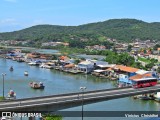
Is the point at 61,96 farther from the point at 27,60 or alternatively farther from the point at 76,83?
the point at 27,60

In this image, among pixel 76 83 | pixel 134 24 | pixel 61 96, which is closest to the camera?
pixel 61 96

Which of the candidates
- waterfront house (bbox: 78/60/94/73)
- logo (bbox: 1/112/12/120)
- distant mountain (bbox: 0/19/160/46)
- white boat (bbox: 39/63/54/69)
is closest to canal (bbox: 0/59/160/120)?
waterfront house (bbox: 78/60/94/73)

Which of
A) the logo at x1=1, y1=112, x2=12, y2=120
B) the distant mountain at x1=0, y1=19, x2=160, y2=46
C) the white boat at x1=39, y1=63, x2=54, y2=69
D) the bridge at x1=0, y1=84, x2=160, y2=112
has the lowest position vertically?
the white boat at x1=39, y1=63, x2=54, y2=69

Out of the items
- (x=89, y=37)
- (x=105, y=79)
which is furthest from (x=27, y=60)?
(x=89, y=37)

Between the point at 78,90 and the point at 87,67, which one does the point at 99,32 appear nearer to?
the point at 87,67

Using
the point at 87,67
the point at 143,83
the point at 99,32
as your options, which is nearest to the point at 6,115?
the point at 143,83

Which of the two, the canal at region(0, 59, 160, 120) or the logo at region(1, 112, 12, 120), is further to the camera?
the canal at region(0, 59, 160, 120)

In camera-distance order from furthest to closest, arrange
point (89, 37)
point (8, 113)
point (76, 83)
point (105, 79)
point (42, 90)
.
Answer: point (89, 37) < point (105, 79) < point (76, 83) < point (42, 90) < point (8, 113)

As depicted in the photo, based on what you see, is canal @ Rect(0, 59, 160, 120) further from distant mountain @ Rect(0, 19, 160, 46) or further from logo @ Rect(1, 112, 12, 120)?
distant mountain @ Rect(0, 19, 160, 46)
